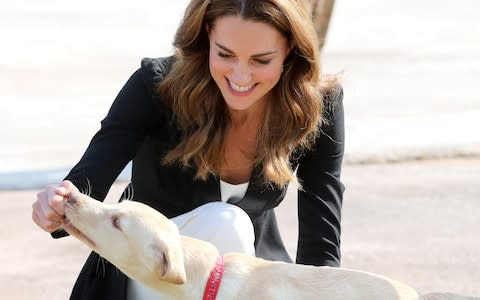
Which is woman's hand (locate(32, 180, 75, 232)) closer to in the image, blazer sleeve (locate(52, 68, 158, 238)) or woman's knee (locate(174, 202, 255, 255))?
blazer sleeve (locate(52, 68, 158, 238))

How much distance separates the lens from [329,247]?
4.39 metres

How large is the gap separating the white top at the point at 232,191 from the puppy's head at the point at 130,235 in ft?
2.18

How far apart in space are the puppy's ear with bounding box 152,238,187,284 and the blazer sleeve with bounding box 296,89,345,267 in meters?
0.95

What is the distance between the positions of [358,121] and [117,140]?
4681mm

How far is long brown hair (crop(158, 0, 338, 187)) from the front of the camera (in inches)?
163

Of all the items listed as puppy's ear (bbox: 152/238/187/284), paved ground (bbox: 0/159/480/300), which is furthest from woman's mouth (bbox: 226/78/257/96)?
paved ground (bbox: 0/159/480/300)

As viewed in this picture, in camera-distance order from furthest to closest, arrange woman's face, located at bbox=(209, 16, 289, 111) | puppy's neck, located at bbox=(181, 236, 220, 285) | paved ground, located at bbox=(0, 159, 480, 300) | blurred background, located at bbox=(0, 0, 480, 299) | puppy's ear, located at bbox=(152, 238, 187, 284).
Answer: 1. blurred background, located at bbox=(0, 0, 480, 299)
2. paved ground, located at bbox=(0, 159, 480, 300)
3. woman's face, located at bbox=(209, 16, 289, 111)
4. puppy's neck, located at bbox=(181, 236, 220, 285)
5. puppy's ear, located at bbox=(152, 238, 187, 284)

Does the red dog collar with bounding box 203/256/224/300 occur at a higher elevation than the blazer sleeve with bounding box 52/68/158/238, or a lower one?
lower

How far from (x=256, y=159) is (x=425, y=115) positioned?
4.77 meters

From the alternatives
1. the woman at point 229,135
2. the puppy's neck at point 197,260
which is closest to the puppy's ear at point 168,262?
the puppy's neck at point 197,260

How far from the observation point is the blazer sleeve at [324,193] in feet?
14.4

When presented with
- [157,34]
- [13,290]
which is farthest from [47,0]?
[13,290]

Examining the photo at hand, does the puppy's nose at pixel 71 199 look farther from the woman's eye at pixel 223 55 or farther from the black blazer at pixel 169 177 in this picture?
the woman's eye at pixel 223 55

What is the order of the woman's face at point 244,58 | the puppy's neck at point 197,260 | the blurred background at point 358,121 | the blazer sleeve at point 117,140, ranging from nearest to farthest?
the puppy's neck at point 197,260, the woman's face at point 244,58, the blazer sleeve at point 117,140, the blurred background at point 358,121
